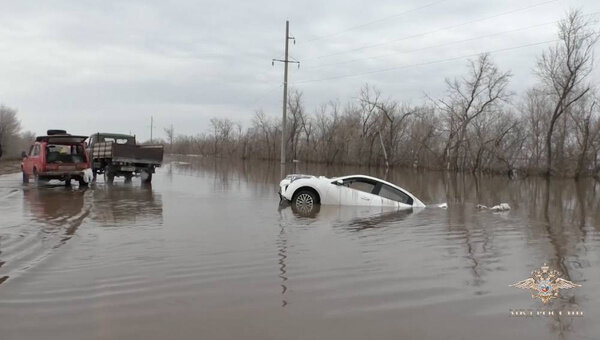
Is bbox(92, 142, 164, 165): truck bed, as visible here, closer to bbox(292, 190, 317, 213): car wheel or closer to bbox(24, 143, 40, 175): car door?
bbox(24, 143, 40, 175): car door

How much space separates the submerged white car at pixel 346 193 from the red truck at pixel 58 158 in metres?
9.49

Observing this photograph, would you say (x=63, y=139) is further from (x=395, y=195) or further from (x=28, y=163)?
(x=395, y=195)

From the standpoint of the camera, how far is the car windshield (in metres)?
19.4

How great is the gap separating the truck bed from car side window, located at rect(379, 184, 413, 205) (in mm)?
12118

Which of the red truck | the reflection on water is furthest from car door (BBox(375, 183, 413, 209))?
the red truck

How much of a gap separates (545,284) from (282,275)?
10.8 feet

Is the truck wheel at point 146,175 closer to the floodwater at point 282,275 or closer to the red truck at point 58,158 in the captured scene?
the red truck at point 58,158

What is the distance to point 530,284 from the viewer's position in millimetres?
6207

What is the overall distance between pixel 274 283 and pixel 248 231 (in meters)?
3.94

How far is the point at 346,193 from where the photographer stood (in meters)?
14.3

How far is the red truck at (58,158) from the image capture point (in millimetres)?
18891

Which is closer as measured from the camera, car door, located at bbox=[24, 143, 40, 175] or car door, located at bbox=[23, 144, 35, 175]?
car door, located at bbox=[24, 143, 40, 175]

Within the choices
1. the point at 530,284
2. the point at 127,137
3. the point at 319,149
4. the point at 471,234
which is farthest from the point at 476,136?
the point at 530,284

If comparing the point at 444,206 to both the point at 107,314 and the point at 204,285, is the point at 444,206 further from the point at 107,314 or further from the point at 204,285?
the point at 107,314
